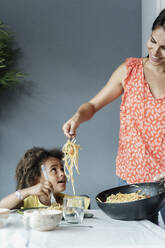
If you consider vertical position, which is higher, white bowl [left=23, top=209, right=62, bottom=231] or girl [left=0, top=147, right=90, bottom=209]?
white bowl [left=23, top=209, right=62, bottom=231]

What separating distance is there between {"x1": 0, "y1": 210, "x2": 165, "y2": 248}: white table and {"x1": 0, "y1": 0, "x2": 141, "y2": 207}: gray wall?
5.47 ft

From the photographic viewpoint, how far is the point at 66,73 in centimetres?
318

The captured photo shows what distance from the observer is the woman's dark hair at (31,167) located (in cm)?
239

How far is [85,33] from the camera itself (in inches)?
126

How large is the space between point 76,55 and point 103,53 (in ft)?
0.83

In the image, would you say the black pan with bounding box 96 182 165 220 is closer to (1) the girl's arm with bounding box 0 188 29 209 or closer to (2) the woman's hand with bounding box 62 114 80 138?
(2) the woman's hand with bounding box 62 114 80 138

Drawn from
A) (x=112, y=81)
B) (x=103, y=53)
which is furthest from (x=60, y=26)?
(x=112, y=81)

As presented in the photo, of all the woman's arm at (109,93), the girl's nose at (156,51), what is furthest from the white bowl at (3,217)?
Answer: the girl's nose at (156,51)

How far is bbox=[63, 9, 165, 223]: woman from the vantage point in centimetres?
180

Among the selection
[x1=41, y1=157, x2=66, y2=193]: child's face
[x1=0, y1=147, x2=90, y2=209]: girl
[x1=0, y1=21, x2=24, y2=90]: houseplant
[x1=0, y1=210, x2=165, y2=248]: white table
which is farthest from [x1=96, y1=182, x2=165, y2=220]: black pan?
[x1=0, y1=21, x2=24, y2=90]: houseplant

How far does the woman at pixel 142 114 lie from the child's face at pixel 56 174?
0.50 metres

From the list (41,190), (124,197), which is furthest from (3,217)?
(41,190)

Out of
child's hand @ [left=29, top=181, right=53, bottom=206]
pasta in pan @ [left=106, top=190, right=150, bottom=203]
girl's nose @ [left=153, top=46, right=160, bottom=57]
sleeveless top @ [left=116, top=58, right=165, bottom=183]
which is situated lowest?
child's hand @ [left=29, top=181, right=53, bottom=206]

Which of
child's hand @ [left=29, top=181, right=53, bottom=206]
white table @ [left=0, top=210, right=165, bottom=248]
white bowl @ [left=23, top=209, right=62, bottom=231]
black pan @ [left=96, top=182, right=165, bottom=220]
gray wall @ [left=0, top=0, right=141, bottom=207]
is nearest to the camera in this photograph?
white table @ [left=0, top=210, right=165, bottom=248]
